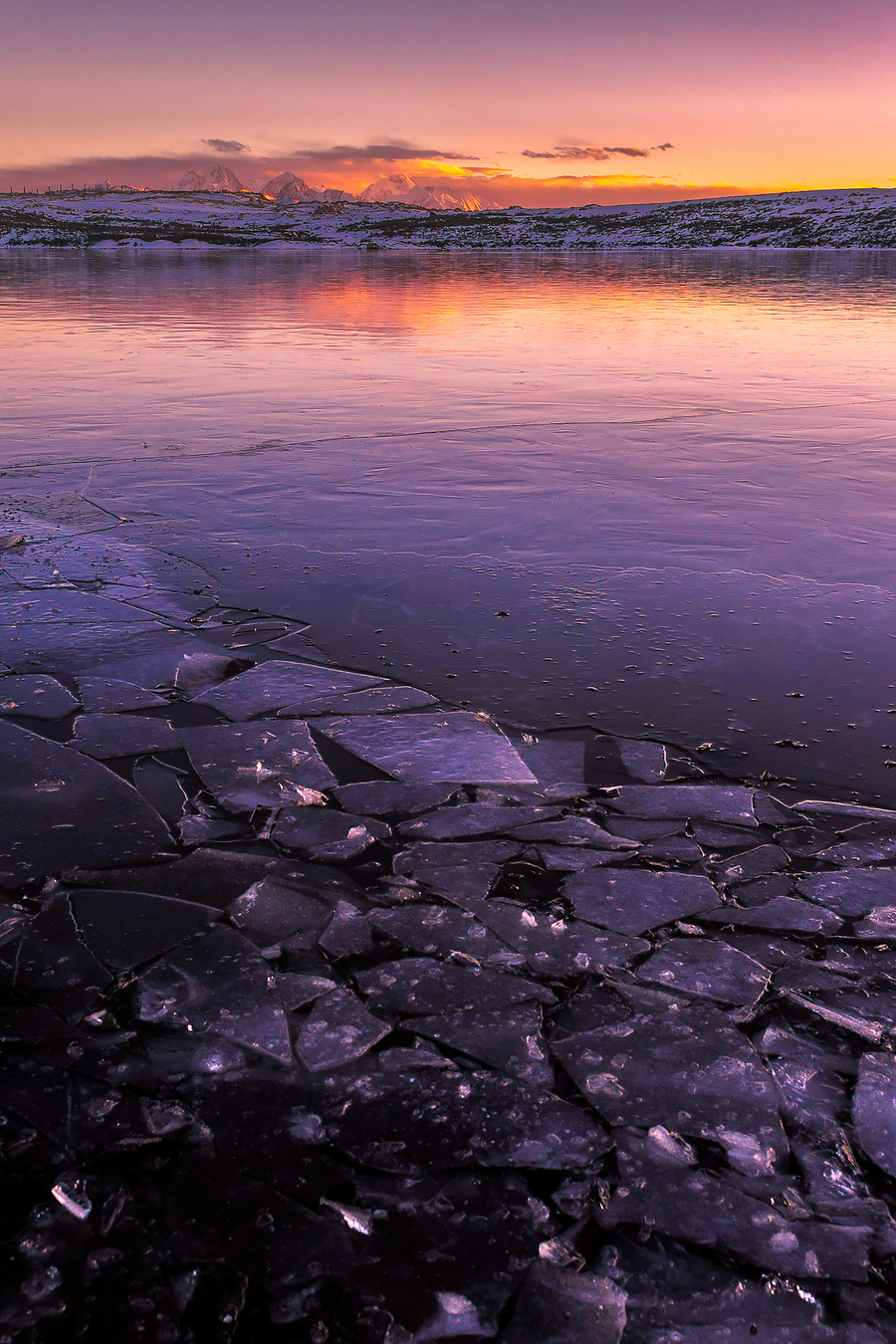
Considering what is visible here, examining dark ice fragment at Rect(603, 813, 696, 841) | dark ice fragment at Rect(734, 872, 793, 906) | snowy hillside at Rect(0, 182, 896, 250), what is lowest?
dark ice fragment at Rect(734, 872, 793, 906)

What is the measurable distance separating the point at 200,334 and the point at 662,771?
1588 cm

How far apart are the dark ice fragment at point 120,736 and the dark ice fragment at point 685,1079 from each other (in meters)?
2.06

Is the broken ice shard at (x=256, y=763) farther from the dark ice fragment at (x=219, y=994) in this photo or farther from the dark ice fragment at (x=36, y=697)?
the dark ice fragment at (x=219, y=994)

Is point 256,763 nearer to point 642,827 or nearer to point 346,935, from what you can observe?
point 346,935

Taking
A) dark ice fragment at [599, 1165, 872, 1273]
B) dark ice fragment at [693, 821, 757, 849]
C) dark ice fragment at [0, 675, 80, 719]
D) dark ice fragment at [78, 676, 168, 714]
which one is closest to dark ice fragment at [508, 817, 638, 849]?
dark ice fragment at [693, 821, 757, 849]

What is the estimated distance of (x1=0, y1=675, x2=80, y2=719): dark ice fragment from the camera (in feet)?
11.9

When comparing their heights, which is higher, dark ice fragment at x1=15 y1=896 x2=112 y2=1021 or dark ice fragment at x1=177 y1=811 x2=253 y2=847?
dark ice fragment at x1=177 y1=811 x2=253 y2=847

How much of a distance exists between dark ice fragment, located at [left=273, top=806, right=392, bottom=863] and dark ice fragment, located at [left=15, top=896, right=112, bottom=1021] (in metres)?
0.70

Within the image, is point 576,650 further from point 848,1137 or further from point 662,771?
point 848,1137

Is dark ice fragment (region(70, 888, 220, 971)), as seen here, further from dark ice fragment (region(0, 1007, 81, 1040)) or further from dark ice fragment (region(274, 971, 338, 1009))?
dark ice fragment (region(274, 971, 338, 1009))

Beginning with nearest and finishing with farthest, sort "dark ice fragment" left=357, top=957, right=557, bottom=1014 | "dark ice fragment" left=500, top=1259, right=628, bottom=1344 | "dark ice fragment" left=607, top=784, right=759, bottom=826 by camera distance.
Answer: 1. "dark ice fragment" left=500, top=1259, right=628, bottom=1344
2. "dark ice fragment" left=357, top=957, right=557, bottom=1014
3. "dark ice fragment" left=607, top=784, right=759, bottom=826

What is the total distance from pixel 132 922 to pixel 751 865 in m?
1.90

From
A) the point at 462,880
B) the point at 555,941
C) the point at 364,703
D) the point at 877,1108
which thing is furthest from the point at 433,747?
the point at 877,1108

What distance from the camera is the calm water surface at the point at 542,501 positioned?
393 centimetres
